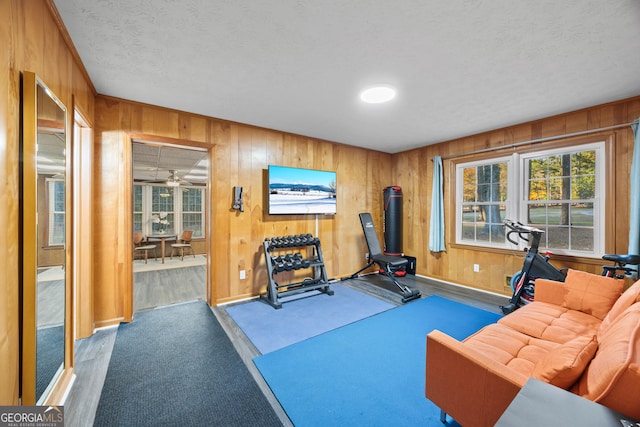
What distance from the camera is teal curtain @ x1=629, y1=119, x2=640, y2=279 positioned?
103 inches

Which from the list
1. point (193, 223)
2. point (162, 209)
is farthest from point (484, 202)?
point (162, 209)

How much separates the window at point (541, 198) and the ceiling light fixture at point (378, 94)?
2.29 metres

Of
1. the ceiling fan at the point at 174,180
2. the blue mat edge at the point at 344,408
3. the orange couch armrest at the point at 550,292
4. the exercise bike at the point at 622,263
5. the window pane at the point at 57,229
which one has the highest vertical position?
the ceiling fan at the point at 174,180

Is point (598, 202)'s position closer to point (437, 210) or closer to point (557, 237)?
point (557, 237)

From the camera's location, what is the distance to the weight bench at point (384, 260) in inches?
143

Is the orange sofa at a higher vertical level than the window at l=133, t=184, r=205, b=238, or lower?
lower

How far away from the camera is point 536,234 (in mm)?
3062

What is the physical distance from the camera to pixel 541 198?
348 centimetres

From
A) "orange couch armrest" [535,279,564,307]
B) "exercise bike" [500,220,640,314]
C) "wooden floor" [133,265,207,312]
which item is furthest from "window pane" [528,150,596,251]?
"wooden floor" [133,265,207,312]

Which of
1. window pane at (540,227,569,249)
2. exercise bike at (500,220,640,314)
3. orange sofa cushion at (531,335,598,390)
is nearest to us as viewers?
orange sofa cushion at (531,335,598,390)

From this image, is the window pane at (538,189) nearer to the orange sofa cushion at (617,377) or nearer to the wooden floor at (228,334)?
the wooden floor at (228,334)

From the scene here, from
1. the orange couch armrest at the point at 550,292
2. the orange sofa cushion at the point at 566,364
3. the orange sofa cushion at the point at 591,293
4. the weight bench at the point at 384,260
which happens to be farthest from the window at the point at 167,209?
the orange sofa cushion at the point at 566,364

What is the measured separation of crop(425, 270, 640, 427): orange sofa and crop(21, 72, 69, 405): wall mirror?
209cm

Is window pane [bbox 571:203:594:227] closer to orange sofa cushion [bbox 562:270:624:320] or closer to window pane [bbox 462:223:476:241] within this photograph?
window pane [bbox 462:223:476:241]
